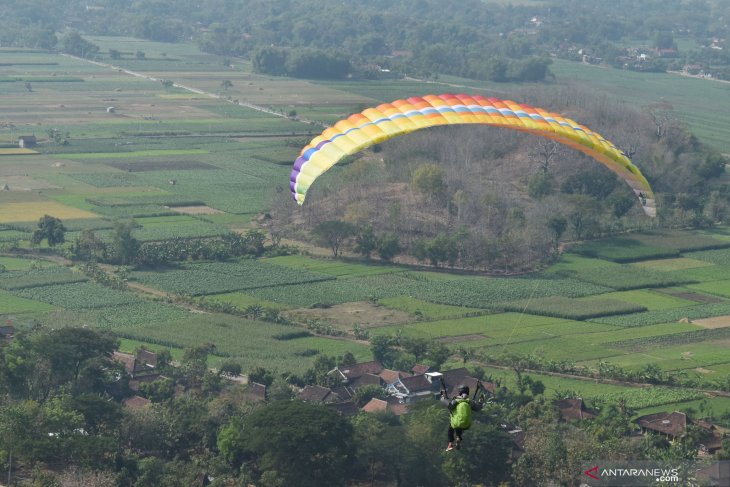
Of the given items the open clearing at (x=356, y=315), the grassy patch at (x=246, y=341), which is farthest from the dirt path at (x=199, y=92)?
the grassy patch at (x=246, y=341)

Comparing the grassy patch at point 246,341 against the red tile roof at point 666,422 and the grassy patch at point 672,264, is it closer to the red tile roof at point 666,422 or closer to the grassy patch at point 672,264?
the red tile roof at point 666,422

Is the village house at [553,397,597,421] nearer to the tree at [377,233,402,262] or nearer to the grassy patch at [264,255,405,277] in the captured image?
the grassy patch at [264,255,405,277]

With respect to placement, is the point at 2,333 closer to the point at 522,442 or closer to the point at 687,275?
the point at 522,442

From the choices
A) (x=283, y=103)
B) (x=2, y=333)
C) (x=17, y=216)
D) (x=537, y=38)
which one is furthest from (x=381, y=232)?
(x=537, y=38)

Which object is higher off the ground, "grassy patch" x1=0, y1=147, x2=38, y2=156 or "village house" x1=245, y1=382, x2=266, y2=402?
"village house" x1=245, y1=382, x2=266, y2=402

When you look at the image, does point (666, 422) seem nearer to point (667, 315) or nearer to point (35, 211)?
point (667, 315)

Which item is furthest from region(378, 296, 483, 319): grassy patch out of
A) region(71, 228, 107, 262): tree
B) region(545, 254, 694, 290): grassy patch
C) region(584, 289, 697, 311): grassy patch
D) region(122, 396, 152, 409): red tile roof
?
region(122, 396, 152, 409): red tile roof

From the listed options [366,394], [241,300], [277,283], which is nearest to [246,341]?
[241,300]
